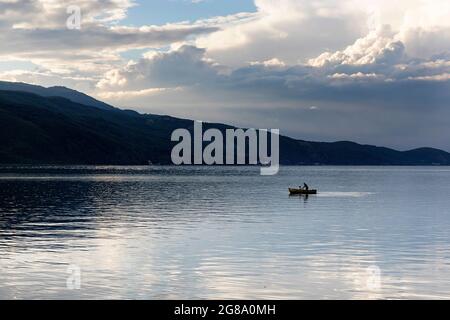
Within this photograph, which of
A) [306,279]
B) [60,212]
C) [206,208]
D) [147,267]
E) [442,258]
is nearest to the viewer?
[306,279]

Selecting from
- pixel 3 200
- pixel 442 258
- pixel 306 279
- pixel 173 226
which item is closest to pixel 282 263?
pixel 306 279

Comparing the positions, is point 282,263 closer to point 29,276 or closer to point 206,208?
point 29,276

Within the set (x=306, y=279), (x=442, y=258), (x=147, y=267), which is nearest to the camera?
(x=306, y=279)

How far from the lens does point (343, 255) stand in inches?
1978

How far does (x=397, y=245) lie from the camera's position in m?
57.1

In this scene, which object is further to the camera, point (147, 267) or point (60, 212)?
point (60, 212)

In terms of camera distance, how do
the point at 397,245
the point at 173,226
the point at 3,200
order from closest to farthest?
the point at 397,245, the point at 173,226, the point at 3,200

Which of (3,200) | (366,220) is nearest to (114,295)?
(366,220)

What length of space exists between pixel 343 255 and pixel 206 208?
53.5 metres
